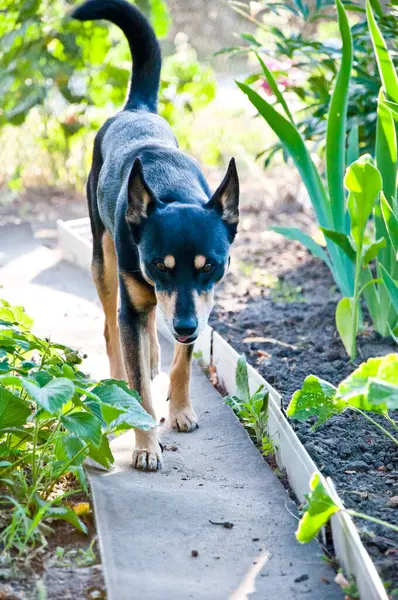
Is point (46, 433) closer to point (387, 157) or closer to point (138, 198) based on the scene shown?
point (138, 198)

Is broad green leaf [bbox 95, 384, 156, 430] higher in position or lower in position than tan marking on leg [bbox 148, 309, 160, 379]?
higher

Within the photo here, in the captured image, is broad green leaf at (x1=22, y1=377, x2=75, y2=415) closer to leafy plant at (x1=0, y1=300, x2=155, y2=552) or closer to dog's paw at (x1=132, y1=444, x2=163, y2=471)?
leafy plant at (x1=0, y1=300, x2=155, y2=552)

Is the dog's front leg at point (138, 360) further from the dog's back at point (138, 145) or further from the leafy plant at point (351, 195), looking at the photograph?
the leafy plant at point (351, 195)

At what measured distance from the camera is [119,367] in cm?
442

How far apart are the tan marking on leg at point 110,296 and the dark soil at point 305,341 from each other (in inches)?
28.4

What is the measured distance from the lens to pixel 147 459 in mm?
3449

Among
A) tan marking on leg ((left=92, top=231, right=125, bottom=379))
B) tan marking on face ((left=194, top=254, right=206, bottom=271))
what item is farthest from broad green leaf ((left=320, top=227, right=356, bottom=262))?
tan marking on leg ((left=92, top=231, right=125, bottom=379))

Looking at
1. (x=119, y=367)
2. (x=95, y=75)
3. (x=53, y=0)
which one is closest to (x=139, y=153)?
(x=119, y=367)

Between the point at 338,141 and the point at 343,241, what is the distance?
0.62m

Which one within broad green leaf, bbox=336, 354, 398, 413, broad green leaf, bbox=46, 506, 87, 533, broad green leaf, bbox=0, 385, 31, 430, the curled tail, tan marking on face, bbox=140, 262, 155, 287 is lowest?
broad green leaf, bbox=46, 506, 87, 533

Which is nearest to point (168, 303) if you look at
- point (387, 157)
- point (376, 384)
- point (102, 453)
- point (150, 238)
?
point (150, 238)

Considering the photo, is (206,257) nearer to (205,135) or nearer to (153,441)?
(153,441)

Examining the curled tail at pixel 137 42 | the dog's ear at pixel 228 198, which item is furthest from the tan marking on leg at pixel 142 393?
the curled tail at pixel 137 42

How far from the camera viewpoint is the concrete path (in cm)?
254
